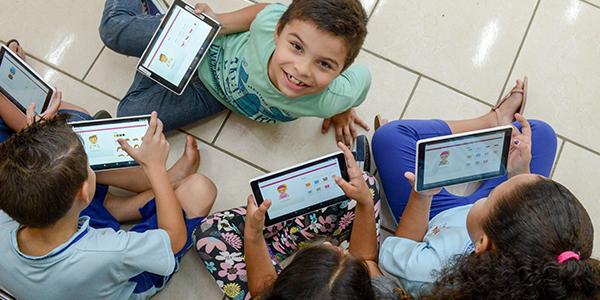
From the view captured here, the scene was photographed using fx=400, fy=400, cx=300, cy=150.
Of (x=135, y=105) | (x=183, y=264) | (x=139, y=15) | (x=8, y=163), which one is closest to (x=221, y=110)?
(x=135, y=105)

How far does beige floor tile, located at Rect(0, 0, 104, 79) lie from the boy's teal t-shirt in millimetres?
458

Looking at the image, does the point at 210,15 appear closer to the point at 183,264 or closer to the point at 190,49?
the point at 190,49

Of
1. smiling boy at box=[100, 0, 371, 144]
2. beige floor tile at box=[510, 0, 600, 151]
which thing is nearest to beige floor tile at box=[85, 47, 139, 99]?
smiling boy at box=[100, 0, 371, 144]

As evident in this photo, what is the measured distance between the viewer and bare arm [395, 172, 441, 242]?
0.97m

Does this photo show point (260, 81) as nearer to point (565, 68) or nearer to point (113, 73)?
point (113, 73)

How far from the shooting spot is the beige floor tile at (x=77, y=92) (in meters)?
1.27

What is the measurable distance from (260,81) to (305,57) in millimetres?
158

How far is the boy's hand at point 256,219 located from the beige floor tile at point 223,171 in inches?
11.9

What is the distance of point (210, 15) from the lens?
105cm

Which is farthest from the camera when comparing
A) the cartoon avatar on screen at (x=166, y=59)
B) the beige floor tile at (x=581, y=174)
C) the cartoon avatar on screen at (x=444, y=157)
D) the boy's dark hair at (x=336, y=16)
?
the beige floor tile at (x=581, y=174)

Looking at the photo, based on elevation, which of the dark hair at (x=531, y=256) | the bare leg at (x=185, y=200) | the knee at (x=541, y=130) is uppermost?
the knee at (x=541, y=130)

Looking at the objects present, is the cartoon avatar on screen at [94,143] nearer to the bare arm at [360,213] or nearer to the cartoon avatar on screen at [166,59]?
the cartoon avatar on screen at [166,59]

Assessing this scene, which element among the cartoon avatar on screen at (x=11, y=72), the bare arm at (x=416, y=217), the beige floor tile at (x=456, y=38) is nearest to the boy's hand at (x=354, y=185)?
the bare arm at (x=416, y=217)

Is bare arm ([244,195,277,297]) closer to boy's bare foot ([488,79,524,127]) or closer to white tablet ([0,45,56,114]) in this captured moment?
white tablet ([0,45,56,114])
